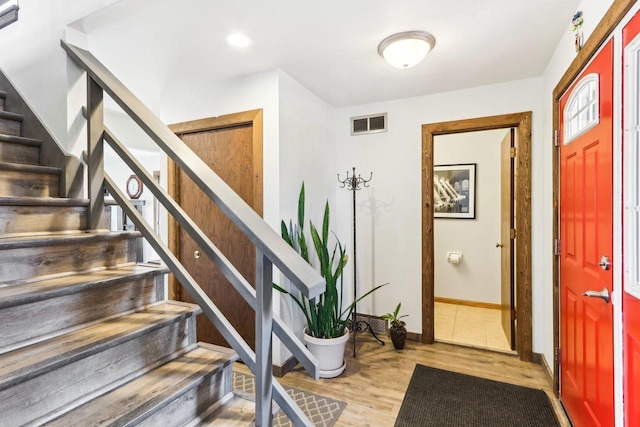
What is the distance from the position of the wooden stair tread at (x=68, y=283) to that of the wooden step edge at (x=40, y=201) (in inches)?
15.6

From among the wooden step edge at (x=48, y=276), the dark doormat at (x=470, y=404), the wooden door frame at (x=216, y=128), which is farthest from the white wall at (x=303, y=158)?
the wooden step edge at (x=48, y=276)

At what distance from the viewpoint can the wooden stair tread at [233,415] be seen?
1.15 m

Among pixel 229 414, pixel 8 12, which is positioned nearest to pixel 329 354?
pixel 229 414

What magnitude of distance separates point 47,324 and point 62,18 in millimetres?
1704

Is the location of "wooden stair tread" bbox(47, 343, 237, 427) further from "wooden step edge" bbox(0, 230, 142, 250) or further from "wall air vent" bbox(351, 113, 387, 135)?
"wall air vent" bbox(351, 113, 387, 135)

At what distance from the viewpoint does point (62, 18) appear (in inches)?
70.8

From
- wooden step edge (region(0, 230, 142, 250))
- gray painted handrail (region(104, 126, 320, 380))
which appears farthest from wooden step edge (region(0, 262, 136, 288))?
gray painted handrail (region(104, 126, 320, 380))

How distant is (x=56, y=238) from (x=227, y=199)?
2.87 feet

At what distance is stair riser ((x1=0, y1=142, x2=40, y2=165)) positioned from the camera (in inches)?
67.6

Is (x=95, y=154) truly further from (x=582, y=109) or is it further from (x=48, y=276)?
(x=582, y=109)

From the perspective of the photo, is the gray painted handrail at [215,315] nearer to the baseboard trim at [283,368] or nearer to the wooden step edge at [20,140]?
the wooden step edge at [20,140]

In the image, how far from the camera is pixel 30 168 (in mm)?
1638

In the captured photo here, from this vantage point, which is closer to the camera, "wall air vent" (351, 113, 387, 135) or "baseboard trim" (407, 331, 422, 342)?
"baseboard trim" (407, 331, 422, 342)

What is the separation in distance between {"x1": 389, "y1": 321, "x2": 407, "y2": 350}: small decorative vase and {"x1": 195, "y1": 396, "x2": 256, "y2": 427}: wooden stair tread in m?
1.85
